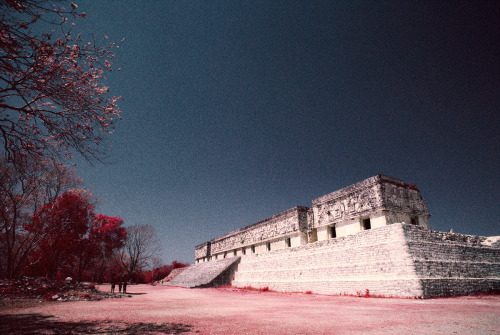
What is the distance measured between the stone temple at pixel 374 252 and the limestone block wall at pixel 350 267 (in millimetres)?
46

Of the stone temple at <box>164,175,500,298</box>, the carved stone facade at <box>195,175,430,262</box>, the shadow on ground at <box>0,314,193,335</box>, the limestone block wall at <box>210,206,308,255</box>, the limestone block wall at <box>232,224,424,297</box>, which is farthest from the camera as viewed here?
the limestone block wall at <box>210,206,308,255</box>

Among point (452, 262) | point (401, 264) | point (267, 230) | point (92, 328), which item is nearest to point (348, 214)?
point (401, 264)

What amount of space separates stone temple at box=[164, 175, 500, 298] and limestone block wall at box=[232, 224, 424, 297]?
1.8 inches

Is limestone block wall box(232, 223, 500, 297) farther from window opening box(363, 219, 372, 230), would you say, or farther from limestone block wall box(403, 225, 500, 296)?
window opening box(363, 219, 372, 230)

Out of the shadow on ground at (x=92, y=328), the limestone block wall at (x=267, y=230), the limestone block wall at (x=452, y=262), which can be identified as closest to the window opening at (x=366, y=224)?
the limestone block wall at (x=452, y=262)

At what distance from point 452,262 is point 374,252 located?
4055 mm

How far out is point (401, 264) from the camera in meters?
11.8

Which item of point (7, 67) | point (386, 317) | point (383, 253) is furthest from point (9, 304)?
point (383, 253)

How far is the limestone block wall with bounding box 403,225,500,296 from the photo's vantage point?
1160 centimetres

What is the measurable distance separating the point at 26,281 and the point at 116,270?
98.3ft

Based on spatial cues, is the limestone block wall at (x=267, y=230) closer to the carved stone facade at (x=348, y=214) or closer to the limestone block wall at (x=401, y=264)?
the carved stone facade at (x=348, y=214)

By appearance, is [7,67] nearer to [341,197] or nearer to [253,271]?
[341,197]

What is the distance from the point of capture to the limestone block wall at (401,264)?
38.0 ft

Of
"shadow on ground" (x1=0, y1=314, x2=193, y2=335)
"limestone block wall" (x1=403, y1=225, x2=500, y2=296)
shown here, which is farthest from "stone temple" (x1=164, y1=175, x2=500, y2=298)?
"shadow on ground" (x1=0, y1=314, x2=193, y2=335)
